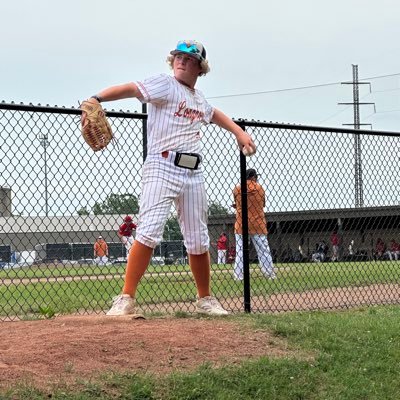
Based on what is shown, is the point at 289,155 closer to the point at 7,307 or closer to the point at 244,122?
the point at 244,122

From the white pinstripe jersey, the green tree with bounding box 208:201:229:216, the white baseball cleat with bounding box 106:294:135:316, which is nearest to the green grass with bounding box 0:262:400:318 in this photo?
the white baseball cleat with bounding box 106:294:135:316

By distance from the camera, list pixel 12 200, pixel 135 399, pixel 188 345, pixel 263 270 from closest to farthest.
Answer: pixel 135 399 < pixel 188 345 < pixel 12 200 < pixel 263 270

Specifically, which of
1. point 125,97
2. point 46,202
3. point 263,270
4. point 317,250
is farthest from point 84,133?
point 317,250

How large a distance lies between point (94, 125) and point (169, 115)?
600mm

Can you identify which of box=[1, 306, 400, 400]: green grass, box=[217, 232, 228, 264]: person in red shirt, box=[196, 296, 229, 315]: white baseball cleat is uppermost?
box=[217, 232, 228, 264]: person in red shirt

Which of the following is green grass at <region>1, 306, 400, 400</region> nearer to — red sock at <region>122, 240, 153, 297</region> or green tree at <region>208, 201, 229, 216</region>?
red sock at <region>122, 240, 153, 297</region>

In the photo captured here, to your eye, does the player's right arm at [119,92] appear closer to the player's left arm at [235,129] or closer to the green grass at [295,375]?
the player's left arm at [235,129]

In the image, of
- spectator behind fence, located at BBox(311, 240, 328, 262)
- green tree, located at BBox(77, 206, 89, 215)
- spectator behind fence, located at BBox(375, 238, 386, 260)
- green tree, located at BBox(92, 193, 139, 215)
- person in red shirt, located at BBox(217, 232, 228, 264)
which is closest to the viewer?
green tree, located at BBox(77, 206, 89, 215)

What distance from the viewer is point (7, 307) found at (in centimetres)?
779

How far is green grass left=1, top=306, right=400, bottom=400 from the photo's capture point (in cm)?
376

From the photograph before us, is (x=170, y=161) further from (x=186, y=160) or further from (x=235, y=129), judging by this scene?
(x=235, y=129)

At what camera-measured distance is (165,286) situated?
925cm

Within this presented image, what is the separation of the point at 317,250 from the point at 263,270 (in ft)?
15.8

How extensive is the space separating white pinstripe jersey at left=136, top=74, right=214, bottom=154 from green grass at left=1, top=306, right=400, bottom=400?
131 cm
